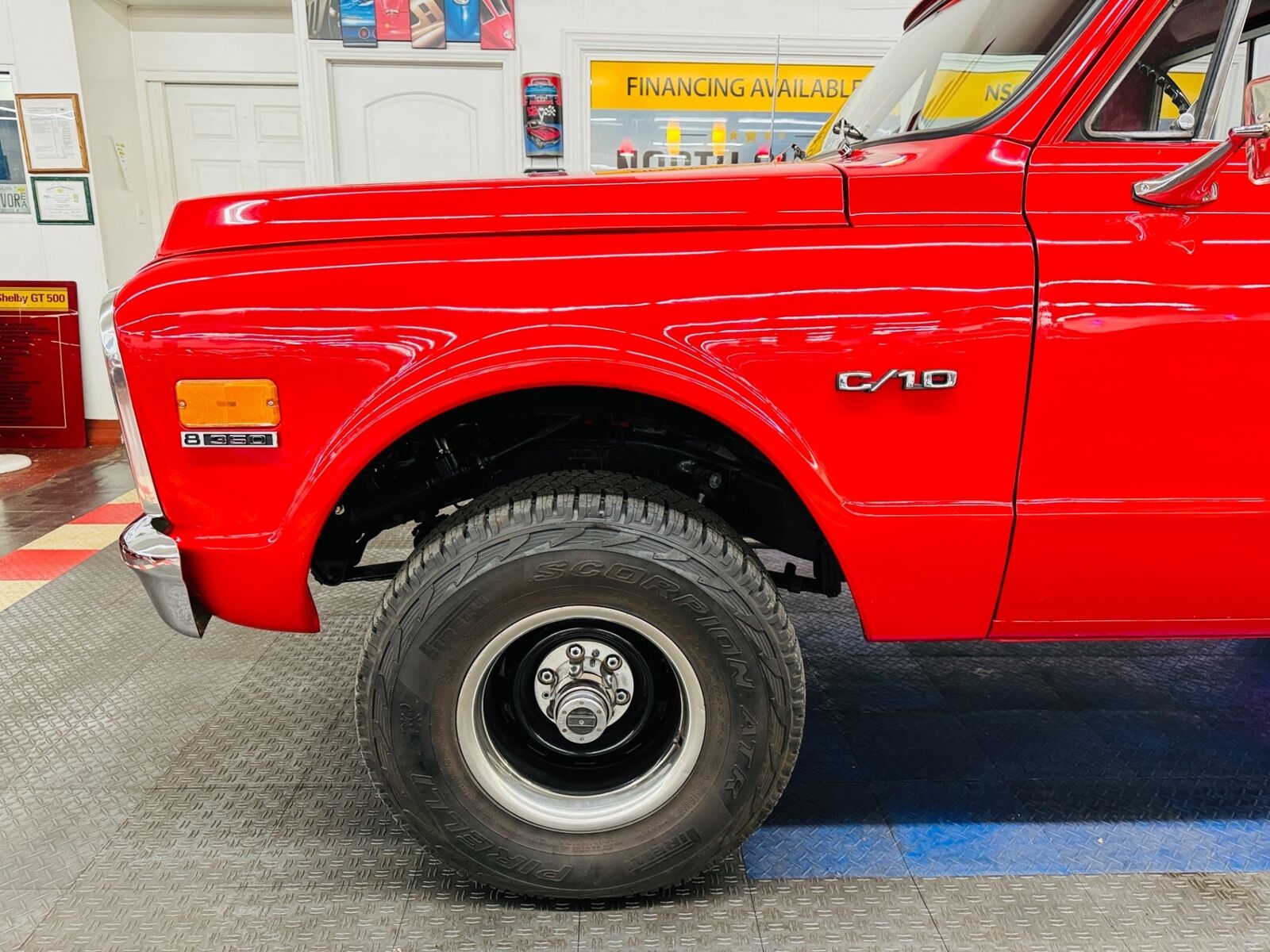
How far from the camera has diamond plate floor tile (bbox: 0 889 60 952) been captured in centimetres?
154

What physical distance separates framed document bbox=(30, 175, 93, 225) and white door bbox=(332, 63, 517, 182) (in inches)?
64.7

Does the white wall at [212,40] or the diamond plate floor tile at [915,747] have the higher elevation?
the white wall at [212,40]

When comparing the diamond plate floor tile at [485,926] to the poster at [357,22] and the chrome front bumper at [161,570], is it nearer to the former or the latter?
the chrome front bumper at [161,570]

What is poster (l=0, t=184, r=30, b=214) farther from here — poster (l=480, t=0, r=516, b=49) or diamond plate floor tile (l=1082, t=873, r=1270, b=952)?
diamond plate floor tile (l=1082, t=873, r=1270, b=952)

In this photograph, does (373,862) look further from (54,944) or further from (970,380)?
(970,380)

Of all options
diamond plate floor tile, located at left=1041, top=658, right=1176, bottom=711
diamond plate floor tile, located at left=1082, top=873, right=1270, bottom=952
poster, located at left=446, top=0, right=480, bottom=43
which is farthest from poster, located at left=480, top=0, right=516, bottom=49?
diamond plate floor tile, located at left=1082, top=873, right=1270, bottom=952

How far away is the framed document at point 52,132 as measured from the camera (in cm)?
516

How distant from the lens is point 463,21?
5098mm

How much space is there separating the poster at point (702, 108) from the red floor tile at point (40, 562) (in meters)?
3.71

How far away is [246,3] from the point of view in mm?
5480

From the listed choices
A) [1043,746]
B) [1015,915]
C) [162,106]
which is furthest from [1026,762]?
[162,106]

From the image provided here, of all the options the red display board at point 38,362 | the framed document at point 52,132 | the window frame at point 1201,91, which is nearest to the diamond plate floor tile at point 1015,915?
the window frame at point 1201,91

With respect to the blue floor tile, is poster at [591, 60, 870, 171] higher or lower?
higher

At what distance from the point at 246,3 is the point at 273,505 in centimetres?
550
